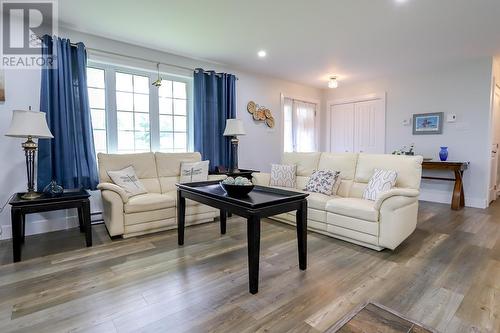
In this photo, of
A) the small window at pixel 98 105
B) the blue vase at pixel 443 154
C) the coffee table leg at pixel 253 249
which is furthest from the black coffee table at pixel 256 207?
the blue vase at pixel 443 154

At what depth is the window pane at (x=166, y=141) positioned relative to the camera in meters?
4.26

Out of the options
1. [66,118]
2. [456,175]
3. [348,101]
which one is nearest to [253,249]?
[66,118]

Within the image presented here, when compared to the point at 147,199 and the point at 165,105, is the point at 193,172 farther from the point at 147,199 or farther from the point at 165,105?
the point at 165,105

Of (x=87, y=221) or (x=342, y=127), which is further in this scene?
(x=342, y=127)

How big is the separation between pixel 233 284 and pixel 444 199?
15.2 feet

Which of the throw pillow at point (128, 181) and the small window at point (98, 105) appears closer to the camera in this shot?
the throw pillow at point (128, 181)

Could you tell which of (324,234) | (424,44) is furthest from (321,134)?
(324,234)

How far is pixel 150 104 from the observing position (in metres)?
4.09

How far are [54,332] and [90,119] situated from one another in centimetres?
257

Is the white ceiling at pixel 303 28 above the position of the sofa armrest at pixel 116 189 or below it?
above

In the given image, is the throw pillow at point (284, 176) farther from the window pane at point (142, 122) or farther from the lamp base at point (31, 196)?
the lamp base at point (31, 196)

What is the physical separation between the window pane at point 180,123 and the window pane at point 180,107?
8 centimetres

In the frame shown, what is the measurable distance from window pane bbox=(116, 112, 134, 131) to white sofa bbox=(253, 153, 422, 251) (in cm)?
198

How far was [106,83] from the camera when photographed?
3.69 metres
